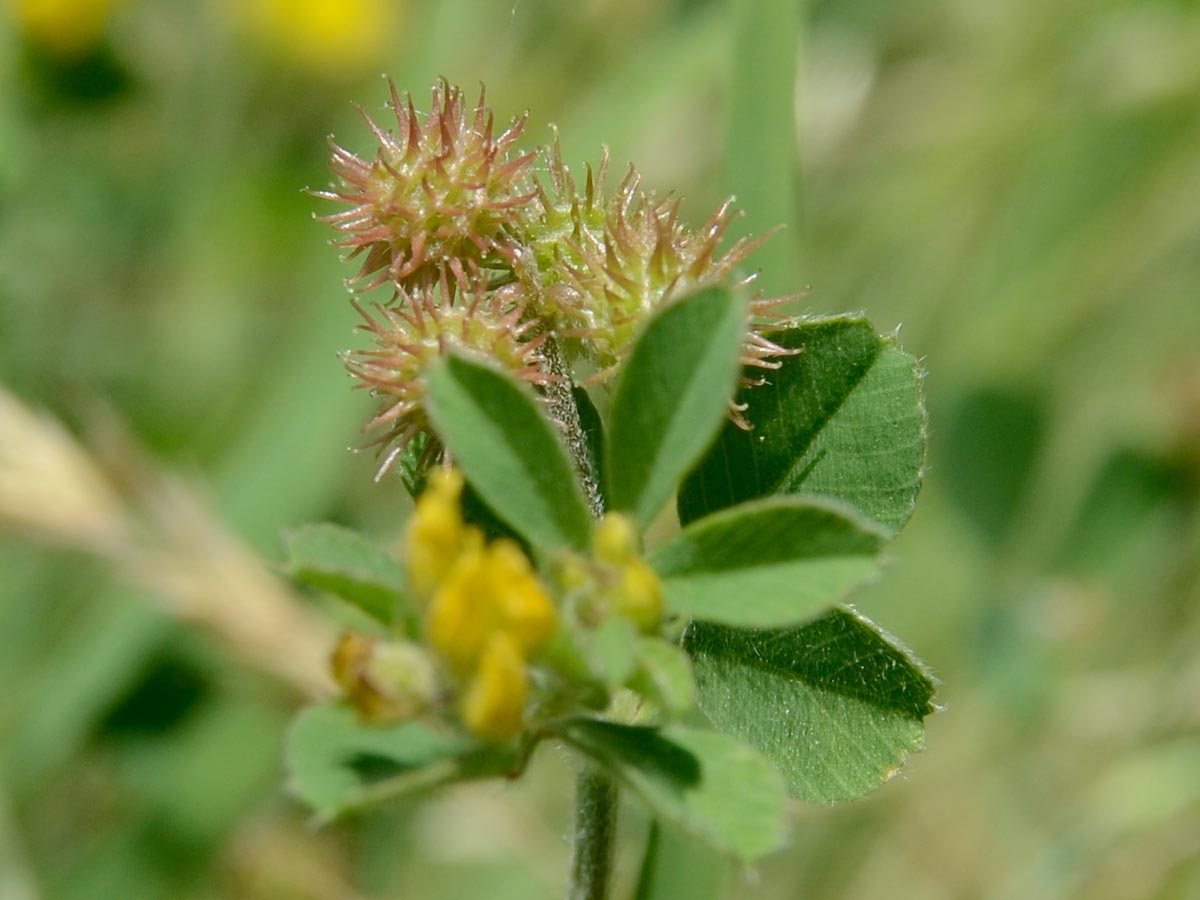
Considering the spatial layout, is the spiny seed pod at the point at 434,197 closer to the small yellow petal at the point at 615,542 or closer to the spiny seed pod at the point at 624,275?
the spiny seed pod at the point at 624,275

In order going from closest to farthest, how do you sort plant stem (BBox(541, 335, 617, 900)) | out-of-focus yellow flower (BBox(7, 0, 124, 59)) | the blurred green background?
1. plant stem (BBox(541, 335, 617, 900))
2. the blurred green background
3. out-of-focus yellow flower (BBox(7, 0, 124, 59))

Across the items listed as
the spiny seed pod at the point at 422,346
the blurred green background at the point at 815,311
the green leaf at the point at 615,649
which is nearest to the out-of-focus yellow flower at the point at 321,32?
the blurred green background at the point at 815,311

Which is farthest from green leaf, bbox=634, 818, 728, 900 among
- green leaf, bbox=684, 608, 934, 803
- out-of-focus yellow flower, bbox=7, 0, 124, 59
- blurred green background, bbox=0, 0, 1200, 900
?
out-of-focus yellow flower, bbox=7, 0, 124, 59

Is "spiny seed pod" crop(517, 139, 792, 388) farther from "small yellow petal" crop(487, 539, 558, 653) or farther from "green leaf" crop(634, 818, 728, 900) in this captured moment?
"green leaf" crop(634, 818, 728, 900)

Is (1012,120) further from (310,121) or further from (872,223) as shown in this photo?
(310,121)

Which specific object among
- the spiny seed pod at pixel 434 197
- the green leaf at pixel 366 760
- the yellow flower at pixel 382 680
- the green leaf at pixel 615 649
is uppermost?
the spiny seed pod at pixel 434 197

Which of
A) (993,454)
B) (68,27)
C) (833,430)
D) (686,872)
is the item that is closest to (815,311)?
(993,454)
